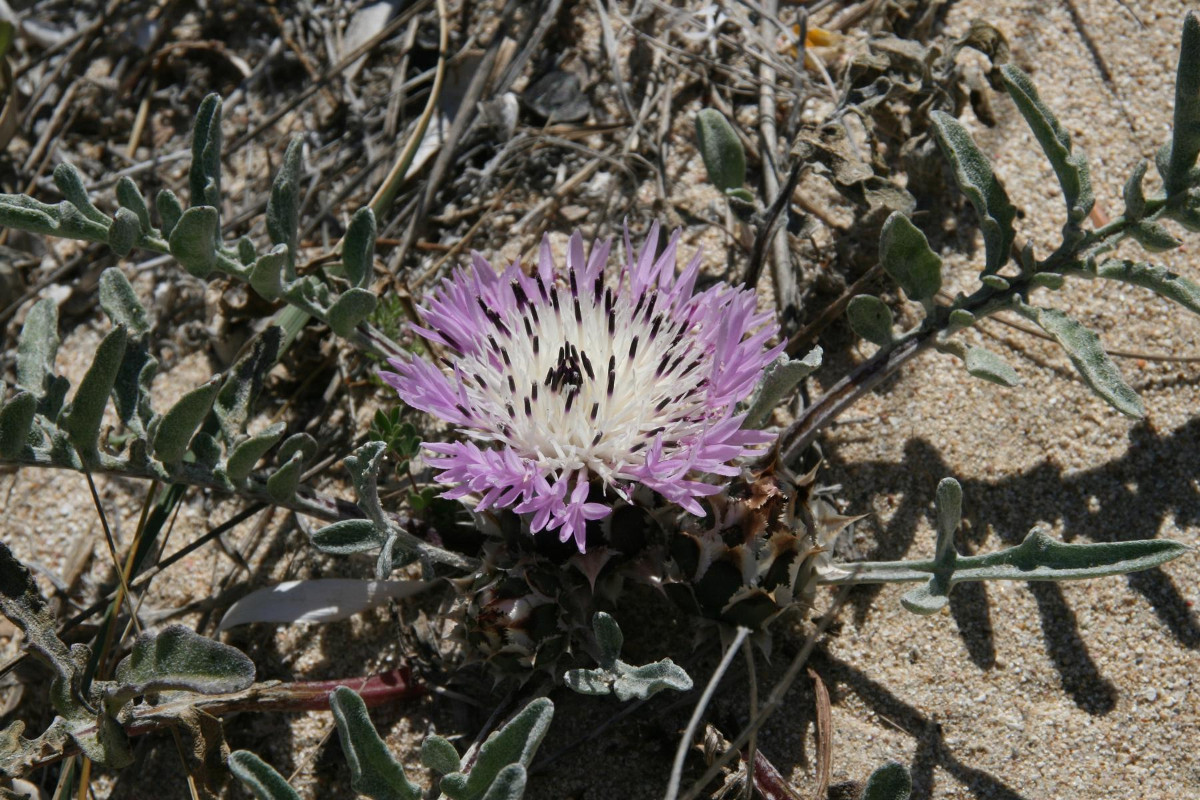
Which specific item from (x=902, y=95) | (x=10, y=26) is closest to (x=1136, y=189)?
(x=902, y=95)

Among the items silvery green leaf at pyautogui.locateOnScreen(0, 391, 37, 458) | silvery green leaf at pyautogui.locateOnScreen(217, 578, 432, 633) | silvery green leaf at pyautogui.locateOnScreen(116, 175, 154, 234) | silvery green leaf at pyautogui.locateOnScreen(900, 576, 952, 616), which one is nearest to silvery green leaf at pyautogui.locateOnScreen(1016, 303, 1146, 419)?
silvery green leaf at pyautogui.locateOnScreen(900, 576, 952, 616)

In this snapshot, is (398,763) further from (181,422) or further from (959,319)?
(959,319)

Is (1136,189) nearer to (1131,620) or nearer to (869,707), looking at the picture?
(1131,620)

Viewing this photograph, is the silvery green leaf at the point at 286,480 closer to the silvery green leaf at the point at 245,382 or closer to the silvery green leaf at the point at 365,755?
the silvery green leaf at the point at 245,382

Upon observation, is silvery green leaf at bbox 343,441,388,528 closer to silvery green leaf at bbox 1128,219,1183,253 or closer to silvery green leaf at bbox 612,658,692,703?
silvery green leaf at bbox 612,658,692,703

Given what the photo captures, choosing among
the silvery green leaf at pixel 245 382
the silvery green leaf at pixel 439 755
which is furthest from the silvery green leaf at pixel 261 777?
the silvery green leaf at pixel 245 382

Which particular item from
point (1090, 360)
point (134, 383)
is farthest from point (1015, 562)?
point (134, 383)
